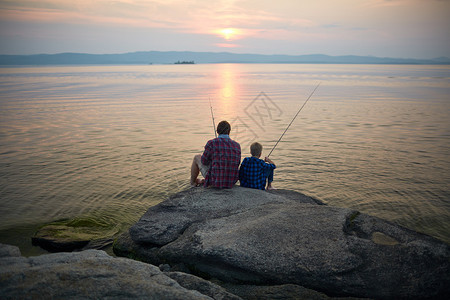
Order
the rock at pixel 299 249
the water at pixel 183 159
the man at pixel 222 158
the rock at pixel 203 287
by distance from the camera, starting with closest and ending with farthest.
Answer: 1. the rock at pixel 203 287
2. the rock at pixel 299 249
3. the man at pixel 222 158
4. the water at pixel 183 159

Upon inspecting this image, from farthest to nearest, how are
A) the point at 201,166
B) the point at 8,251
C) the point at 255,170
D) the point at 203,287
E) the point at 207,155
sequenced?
the point at 201,166, the point at 255,170, the point at 207,155, the point at 8,251, the point at 203,287

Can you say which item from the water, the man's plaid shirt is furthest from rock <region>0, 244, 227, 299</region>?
the man's plaid shirt

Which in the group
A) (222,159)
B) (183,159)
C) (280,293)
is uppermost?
(222,159)

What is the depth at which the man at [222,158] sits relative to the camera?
6.13 metres

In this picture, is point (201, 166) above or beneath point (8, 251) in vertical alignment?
above

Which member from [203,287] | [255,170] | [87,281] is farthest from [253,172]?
[87,281]

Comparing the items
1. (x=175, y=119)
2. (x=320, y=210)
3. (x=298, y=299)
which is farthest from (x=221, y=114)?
(x=298, y=299)

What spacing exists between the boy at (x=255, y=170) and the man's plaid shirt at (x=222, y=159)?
0.96 feet

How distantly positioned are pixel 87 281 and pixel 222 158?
3.49 m

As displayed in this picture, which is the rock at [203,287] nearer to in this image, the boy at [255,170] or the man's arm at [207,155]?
the man's arm at [207,155]

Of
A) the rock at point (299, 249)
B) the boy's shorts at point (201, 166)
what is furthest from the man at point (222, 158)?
the rock at point (299, 249)

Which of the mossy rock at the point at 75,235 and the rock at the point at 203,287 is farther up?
the rock at the point at 203,287

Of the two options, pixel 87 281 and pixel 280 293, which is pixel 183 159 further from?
pixel 87 281

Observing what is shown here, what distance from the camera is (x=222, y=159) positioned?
20.1ft
